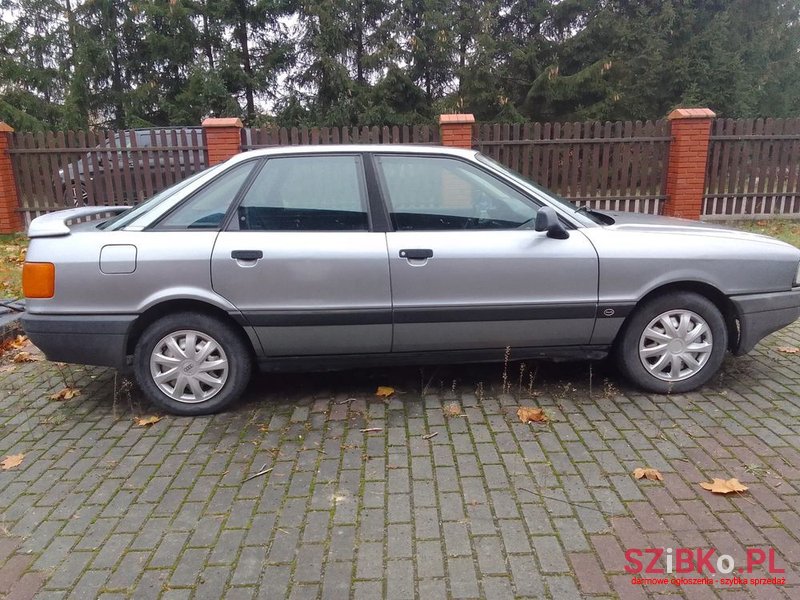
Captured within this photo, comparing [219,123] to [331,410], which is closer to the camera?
[331,410]

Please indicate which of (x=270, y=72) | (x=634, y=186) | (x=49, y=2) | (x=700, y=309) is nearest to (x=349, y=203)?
(x=700, y=309)

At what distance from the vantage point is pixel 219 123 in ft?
33.0

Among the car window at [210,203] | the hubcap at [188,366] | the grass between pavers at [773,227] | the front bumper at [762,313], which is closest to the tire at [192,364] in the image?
the hubcap at [188,366]

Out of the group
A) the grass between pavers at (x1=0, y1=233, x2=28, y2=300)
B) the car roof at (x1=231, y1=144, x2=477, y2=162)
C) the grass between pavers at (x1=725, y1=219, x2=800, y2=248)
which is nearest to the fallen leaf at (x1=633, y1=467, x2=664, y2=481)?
the car roof at (x1=231, y1=144, x2=477, y2=162)

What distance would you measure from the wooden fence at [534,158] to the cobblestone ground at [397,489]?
6.89 m

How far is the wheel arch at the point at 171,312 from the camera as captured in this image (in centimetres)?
373

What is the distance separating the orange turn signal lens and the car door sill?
53.1 inches

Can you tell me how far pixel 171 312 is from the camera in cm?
378

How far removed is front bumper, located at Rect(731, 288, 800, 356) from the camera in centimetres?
392

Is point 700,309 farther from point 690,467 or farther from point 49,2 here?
point 49,2

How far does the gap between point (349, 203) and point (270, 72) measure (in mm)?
18063

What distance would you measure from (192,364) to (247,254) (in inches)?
31.1

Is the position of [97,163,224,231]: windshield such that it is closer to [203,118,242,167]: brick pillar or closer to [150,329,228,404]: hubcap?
[150,329,228,404]: hubcap

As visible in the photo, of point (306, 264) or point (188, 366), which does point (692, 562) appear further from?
point (188, 366)
